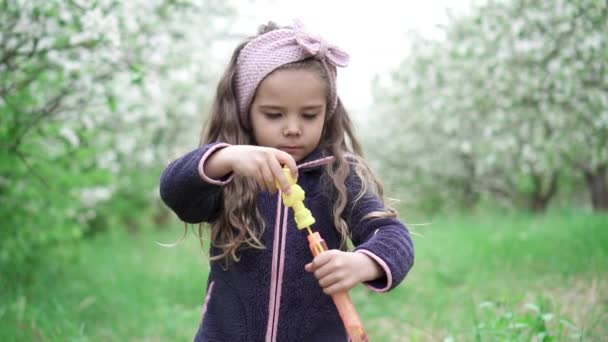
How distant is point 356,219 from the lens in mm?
2129

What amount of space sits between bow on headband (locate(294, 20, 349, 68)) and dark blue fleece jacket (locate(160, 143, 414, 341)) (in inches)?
13.7

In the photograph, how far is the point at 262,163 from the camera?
1727 millimetres

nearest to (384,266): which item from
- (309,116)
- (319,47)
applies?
(309,116)

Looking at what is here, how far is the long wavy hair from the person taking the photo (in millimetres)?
2137

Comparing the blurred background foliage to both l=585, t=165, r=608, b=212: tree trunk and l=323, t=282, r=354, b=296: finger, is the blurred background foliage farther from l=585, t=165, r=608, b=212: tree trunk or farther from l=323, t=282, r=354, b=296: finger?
l=585, t=165, r=608, b=212: tree trunk

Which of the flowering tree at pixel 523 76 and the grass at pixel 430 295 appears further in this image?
the flowering tree at pixel 523 76

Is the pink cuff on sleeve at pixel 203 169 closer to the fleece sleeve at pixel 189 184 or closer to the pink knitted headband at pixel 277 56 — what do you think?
the fleece sleeve at pixel 189 184

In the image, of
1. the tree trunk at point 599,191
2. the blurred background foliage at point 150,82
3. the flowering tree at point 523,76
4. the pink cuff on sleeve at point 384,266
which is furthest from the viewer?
the tree trunk at point 599,191

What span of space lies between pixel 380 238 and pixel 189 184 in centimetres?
59

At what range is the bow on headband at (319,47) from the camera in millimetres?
2127

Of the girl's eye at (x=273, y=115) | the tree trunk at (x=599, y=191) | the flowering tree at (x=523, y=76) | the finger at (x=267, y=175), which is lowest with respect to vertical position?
the tree trunk at (x=599, y=191)

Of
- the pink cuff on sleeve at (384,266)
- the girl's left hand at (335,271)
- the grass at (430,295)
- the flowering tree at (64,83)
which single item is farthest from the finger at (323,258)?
the flowering tree at (64,83)

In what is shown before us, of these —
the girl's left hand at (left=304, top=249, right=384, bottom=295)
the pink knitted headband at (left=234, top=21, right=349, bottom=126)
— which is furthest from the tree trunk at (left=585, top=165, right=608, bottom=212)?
the girl's left hand at (left=304, top=249, right=384, bottom=295)

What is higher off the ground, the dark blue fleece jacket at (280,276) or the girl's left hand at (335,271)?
the girl's left hand at (335,271)
